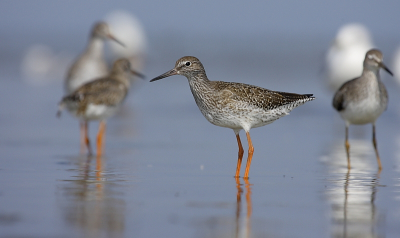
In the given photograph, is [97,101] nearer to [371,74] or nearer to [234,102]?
[234,102]

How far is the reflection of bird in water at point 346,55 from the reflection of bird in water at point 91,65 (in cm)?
527

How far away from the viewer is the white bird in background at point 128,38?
19.3m

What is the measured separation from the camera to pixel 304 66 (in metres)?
28.2

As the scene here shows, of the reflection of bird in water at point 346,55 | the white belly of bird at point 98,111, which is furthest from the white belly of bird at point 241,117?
the reflection of bird in water at point 346,55

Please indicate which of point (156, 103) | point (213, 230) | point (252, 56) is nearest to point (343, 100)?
point (213, 230)

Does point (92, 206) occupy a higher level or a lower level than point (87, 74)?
lower

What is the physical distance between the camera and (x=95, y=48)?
13.5 metres

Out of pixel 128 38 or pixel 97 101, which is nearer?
pixel 97 101

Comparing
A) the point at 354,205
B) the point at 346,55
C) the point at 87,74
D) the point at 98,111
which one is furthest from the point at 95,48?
the point at 354,205

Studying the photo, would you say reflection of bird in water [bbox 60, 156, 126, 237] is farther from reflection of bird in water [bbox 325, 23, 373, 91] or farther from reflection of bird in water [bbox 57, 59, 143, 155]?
reflection of bird in water [bbox 325, 23, 373, 91]

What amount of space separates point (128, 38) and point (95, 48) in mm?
6980

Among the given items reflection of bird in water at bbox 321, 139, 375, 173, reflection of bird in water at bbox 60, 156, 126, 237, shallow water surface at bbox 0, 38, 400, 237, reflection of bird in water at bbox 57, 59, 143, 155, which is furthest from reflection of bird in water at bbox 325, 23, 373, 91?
reflection of bird in water at bbox 60, 156, 126, 237

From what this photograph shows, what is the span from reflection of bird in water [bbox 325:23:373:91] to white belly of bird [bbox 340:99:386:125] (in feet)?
18.5

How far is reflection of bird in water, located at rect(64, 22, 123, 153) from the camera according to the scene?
1288cm
